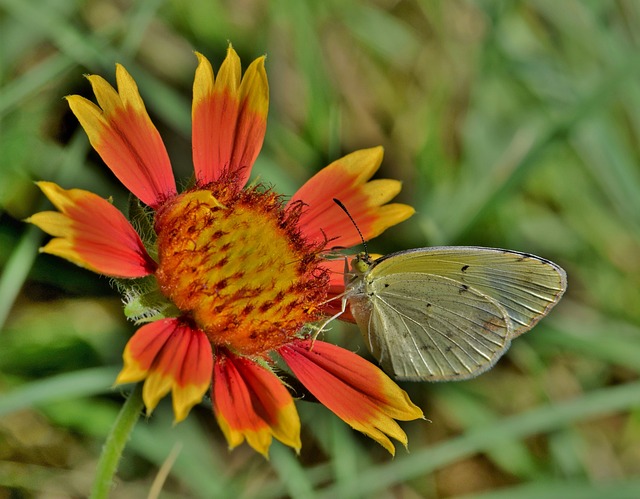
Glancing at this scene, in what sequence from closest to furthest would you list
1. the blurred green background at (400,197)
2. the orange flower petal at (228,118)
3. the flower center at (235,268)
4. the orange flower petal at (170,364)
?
the orange flower petal at (170,364)
the flower center at (235,268)
the orange flower petal at (228,118)
the blurred green background at (400,197)

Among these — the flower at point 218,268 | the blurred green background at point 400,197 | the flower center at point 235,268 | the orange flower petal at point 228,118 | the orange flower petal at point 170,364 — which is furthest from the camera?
the blurred green background at point 400,197

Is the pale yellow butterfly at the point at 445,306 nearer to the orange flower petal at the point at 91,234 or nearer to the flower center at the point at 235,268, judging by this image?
the flower center at the point at 235,268

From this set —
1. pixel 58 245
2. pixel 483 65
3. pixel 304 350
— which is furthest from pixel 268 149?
pixel 58 245

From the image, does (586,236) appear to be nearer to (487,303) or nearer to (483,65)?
(483,65)

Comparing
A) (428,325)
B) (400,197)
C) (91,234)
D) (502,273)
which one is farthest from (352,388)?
(400,197)

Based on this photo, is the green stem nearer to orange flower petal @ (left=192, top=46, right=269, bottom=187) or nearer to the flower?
the flower

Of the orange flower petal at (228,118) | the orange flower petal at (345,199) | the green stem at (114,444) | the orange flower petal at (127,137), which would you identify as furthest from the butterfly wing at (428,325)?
the green stem at (114,444)

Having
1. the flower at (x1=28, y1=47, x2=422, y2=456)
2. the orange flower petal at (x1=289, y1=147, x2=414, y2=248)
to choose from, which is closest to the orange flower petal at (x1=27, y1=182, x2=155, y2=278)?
the flower at (x1=28, y1=47, x2=422, y2=456)
